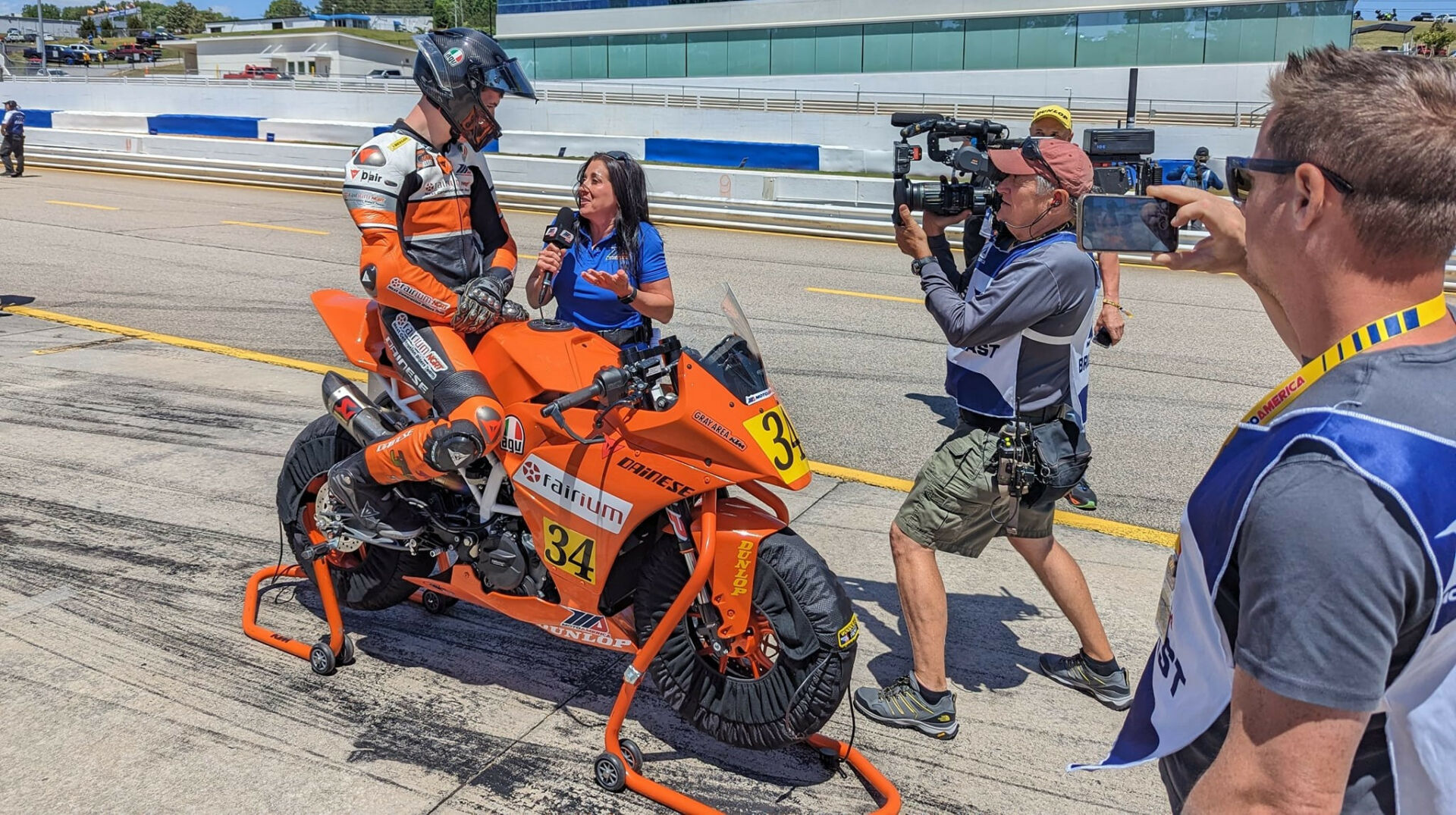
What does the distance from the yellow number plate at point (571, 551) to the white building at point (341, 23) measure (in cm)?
9662

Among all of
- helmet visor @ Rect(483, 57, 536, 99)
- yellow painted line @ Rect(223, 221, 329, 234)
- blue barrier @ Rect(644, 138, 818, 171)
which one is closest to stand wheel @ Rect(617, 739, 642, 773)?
helmet visor @ Rect(483, 57, 536, 99)

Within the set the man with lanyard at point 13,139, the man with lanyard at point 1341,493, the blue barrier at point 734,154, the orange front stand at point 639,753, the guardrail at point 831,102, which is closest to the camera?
the man with lanyard at point 1341,493

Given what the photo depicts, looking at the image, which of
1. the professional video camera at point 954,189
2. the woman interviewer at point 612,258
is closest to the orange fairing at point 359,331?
the woman interviewer at point 612,258

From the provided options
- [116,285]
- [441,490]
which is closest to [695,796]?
[441,490]

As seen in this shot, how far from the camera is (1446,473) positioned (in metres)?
1.31

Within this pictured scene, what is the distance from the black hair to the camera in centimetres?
469

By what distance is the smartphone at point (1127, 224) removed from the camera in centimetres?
203

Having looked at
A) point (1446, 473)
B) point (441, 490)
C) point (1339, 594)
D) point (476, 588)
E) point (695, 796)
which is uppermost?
point (1446, 473)

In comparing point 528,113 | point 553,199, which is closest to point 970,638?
point 553,199

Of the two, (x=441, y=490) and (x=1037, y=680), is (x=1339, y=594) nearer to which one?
(x=1037, y=680)

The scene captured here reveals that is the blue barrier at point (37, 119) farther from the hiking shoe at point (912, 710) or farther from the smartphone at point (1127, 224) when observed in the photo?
the smartphone at point (1127, 224)

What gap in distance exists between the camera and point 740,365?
3498 millimetres

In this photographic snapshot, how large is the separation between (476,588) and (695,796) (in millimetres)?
1168

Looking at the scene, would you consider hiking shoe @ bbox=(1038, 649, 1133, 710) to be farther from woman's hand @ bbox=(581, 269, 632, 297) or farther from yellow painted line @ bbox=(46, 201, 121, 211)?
yellow painted line @ bbox=(46, 201, 121, 211)
